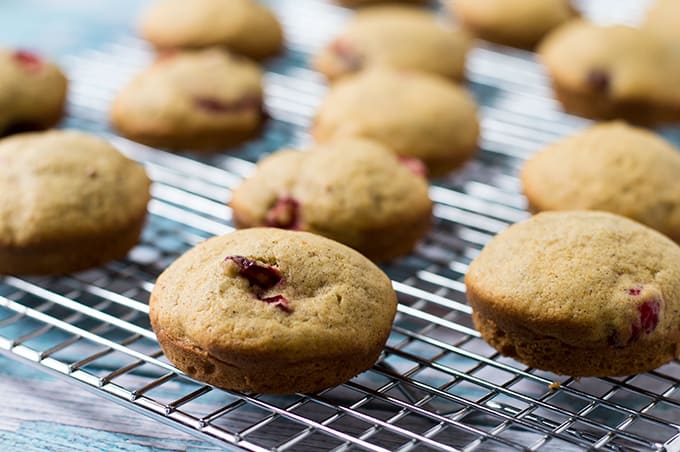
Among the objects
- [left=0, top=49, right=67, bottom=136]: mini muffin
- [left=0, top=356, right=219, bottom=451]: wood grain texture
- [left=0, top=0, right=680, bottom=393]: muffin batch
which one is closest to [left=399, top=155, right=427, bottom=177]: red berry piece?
[left=0, top=0, right=680, bottom=393]: muffin batch

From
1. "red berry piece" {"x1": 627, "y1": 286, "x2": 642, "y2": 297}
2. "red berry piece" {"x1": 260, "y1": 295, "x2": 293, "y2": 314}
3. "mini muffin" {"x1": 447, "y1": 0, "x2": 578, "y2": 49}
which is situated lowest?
"red berry piece" {"x1": 627, "y1": 286, "x2": 642, "y2": 297}

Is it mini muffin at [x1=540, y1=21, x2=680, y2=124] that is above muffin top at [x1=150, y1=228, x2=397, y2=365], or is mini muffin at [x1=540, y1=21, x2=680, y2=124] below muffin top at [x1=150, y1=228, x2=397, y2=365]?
above

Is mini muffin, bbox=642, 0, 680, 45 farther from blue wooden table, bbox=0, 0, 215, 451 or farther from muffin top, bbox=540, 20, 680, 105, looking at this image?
blue wooden table, bbox=0, 0, 215, 451

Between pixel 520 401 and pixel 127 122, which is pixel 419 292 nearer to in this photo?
pixel 520 401

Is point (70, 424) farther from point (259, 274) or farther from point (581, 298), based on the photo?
point (581, 298)

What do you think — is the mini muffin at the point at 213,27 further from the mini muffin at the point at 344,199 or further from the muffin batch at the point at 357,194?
the mini muffin at the point at 344,199

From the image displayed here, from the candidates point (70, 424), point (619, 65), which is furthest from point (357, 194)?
point (619, 65)
